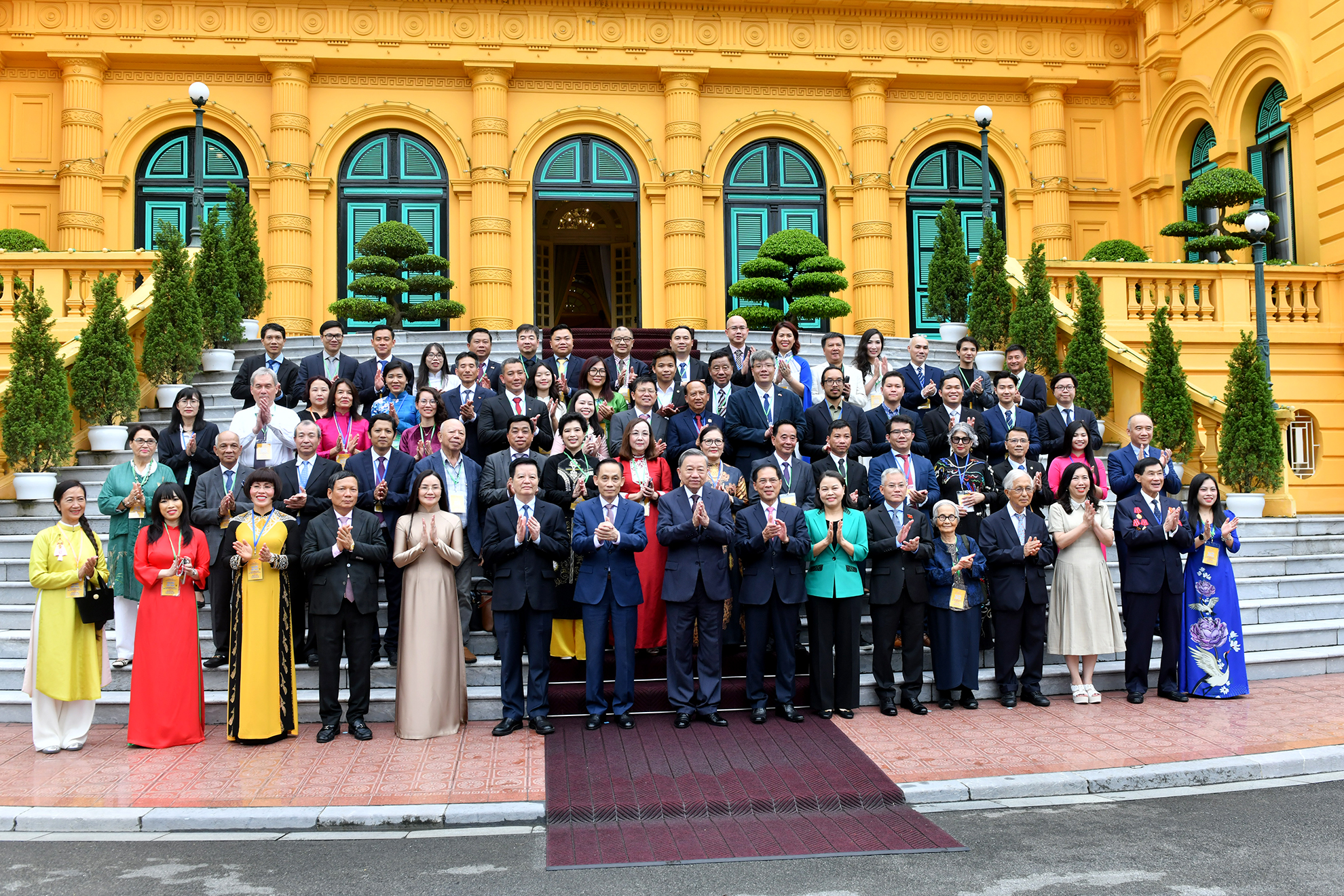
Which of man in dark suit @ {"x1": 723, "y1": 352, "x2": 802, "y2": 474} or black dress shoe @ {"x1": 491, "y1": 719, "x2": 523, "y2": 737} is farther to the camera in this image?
man in dark suit @ {"x1": 723, "y1": 352, "x2": 802, "y2": 474}

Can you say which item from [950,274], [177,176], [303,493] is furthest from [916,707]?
[177,176]

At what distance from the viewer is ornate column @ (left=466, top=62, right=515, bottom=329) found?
2031cm

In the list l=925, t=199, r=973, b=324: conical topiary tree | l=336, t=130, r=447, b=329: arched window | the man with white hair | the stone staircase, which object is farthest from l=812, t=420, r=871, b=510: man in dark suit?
l=336, t=130, r=447, b=329: arched window

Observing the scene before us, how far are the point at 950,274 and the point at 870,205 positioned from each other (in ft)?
13.9

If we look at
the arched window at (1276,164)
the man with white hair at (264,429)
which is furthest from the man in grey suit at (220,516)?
the arched window at (1276,164)

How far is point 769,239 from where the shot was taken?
18.3 meters

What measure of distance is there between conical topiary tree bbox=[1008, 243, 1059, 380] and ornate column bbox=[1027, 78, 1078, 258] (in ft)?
24.0

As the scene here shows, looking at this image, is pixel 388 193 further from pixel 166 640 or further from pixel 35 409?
pixel 166 640

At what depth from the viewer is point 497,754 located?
7430 millimetres

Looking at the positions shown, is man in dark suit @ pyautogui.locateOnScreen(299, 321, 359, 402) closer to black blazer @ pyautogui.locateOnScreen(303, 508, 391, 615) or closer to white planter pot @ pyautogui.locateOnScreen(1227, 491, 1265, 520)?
black blazer @ pyautogui.locateOnScreen(303, 508, 391, 615)

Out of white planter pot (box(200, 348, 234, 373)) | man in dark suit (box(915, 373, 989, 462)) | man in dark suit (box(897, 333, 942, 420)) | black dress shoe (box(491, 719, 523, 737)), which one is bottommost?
black dress shoe (box(491, 719, 523, 737))

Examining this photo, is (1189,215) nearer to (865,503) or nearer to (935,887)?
(865,503)

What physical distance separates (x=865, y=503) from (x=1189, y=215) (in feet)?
49.0

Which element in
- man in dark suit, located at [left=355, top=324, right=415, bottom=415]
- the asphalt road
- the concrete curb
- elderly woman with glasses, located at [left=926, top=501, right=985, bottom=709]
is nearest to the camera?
the asphalt road
